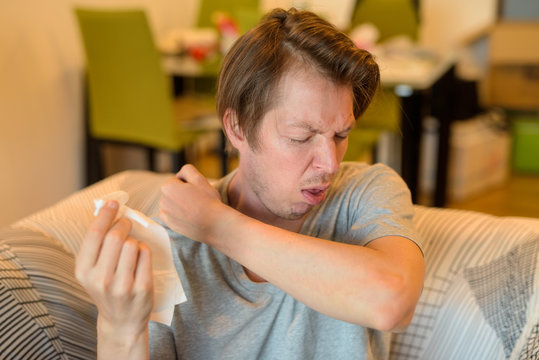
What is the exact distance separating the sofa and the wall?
141 cm

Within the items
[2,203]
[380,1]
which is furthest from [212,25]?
[2,203]

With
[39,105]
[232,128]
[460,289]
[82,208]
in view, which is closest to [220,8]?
[39,105]

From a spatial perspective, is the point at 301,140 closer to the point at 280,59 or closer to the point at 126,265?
the point at 280,59

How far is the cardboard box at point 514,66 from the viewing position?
13.6 feet

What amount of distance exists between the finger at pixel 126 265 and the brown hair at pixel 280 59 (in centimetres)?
36

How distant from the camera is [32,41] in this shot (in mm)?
2639

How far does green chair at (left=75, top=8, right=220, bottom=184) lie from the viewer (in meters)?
2.58

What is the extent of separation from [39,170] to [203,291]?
2012 millimetres

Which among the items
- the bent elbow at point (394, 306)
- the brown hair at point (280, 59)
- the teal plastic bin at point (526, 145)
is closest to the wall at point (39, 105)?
the brown hair at point (280, 59)

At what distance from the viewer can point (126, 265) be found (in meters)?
0.72

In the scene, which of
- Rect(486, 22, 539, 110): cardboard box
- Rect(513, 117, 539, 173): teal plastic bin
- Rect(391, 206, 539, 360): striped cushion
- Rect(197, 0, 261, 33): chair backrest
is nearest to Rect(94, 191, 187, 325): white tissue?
Rect(391, 206, 539, 360): striped cushion

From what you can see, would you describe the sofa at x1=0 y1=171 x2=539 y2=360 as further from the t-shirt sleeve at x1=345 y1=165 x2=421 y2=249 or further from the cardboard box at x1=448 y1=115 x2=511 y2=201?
the cardboard box at x1=448 y1=115 x2=511 y2=201

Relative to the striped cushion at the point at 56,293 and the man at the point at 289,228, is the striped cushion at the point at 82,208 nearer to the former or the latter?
the striped cushion at the point at 56,293

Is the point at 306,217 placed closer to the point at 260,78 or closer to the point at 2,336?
the point at 260,78
